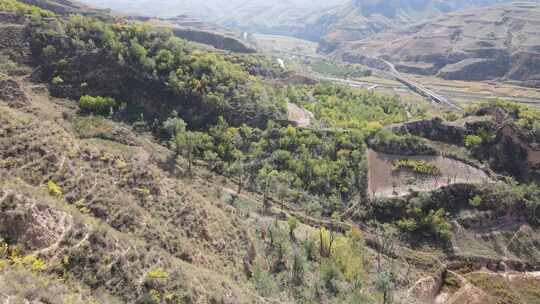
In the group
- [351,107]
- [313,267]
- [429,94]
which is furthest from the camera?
[429,94]

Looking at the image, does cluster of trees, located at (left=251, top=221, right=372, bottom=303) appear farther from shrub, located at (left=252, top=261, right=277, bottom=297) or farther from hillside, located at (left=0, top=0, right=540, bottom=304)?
hillside, located at (left=0, top=0, right=540, bottom=304)

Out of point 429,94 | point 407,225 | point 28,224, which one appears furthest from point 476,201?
point 429,94

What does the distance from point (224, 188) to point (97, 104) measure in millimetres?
32661

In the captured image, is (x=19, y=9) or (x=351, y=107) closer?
(x=19, y=9)

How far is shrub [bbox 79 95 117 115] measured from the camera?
237 feet

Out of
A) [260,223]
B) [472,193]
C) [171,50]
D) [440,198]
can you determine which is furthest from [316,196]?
[171,50]

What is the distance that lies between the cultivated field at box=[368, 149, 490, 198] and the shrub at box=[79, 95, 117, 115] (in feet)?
189

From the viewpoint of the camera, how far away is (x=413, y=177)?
236 feet

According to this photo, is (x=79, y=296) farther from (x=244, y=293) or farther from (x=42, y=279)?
(x=244, y=293)

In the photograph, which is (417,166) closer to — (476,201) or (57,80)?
(476,201)

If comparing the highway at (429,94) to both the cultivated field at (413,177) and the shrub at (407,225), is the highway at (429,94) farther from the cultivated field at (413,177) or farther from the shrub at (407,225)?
the shrub at (407,225)

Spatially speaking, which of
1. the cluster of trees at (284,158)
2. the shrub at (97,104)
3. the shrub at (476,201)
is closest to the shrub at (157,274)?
the cluster of trees at (284,158)

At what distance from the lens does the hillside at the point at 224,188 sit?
2734cm

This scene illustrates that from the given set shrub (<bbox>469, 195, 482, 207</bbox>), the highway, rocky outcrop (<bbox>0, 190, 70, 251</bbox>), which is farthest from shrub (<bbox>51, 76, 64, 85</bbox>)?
the highway
